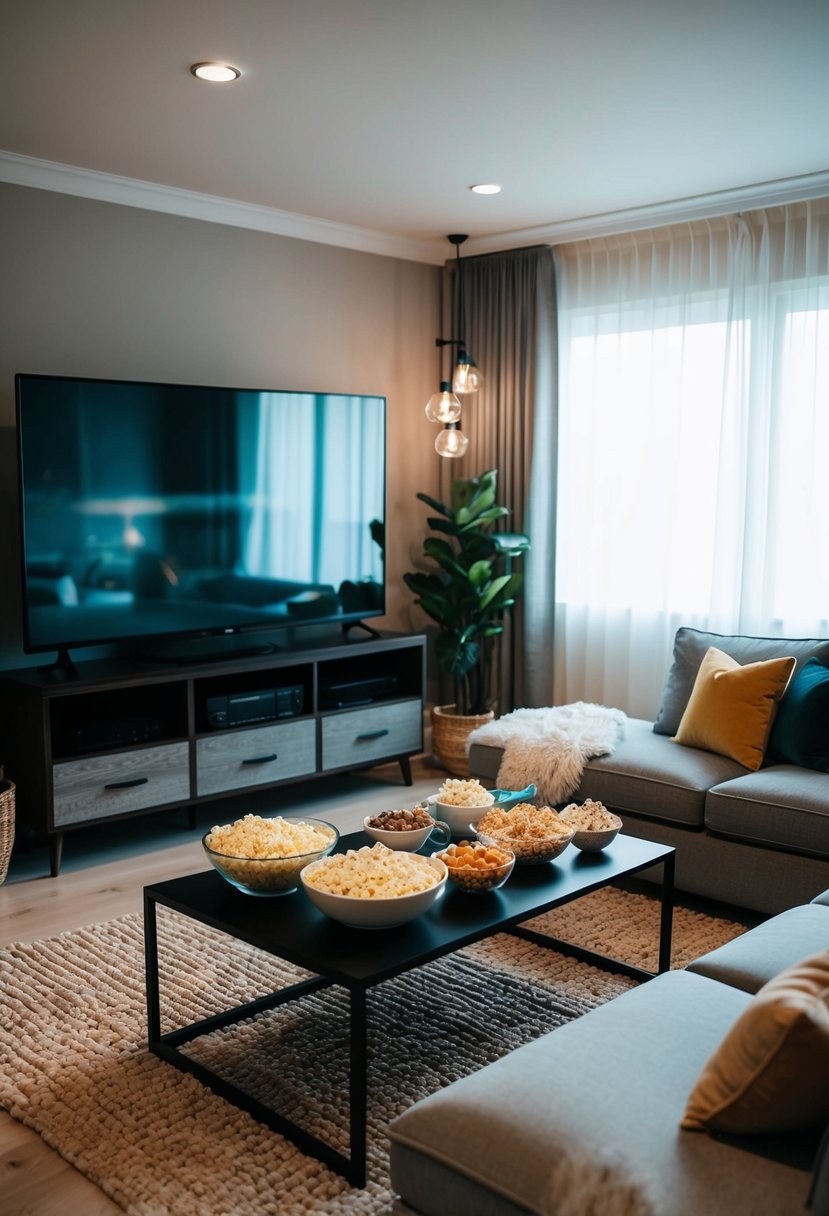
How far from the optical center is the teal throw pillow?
3.56m

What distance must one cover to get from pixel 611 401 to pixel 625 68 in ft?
6.93

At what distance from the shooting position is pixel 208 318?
4594mm

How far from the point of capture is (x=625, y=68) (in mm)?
3006

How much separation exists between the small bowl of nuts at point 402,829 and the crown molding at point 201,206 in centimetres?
277

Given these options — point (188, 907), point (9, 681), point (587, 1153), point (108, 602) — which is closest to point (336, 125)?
point (108, 602)

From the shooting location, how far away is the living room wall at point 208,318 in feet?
13.2

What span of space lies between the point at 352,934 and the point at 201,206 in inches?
131

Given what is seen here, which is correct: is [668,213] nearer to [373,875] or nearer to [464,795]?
[464,795]

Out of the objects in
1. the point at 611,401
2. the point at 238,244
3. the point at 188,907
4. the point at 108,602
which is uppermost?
the point at 238,244

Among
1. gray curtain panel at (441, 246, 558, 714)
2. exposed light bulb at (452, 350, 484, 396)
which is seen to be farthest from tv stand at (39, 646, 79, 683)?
gray curtain panel at (441, 246, 558, 714)

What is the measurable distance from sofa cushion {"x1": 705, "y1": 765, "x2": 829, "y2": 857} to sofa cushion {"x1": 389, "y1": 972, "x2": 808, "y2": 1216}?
1.42 metres

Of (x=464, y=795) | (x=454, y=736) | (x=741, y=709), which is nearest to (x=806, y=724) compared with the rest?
(x=741, y=709)

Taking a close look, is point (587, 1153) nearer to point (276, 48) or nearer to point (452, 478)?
point (276, 48)

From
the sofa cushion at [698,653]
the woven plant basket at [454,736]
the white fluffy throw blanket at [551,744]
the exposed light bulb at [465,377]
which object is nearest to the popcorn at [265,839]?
the white fluffy throw blanket at [551,744]
